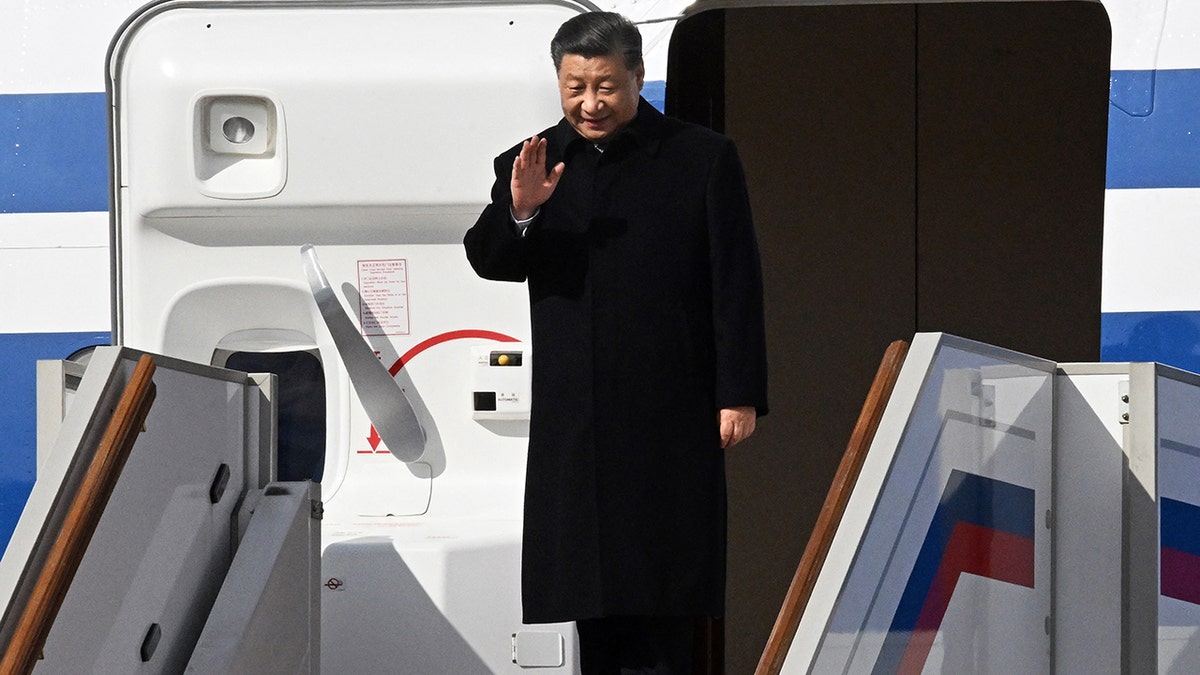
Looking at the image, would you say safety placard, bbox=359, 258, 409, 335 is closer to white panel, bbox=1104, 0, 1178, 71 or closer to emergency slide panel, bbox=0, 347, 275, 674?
emergency slide panel, bbox=0, 347, 275, 674

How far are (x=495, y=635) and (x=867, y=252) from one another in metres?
1.33

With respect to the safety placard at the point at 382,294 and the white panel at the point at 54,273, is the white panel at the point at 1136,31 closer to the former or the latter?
the safety placard at the point at 382,294

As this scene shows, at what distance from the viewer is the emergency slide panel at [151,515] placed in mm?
1925

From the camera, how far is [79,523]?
1.88 metres

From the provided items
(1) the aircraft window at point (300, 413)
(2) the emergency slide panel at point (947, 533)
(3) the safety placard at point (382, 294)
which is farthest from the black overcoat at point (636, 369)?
(1) the aircraft window at point (300, 413)

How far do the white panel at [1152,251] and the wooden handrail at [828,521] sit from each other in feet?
5.39

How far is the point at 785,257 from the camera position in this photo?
368 centimetres

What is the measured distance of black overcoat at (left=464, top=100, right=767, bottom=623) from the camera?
7.54ft

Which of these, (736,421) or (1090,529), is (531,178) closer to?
(736,421)

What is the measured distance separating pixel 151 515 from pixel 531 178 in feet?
2.39

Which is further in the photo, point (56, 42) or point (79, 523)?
point (56, 42)

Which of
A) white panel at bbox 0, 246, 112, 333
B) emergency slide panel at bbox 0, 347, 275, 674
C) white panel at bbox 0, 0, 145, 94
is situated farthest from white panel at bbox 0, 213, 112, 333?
emergency slide panel at bbox 0, 347, 275, 674

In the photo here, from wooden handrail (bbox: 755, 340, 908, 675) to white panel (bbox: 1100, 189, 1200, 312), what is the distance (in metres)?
1.64

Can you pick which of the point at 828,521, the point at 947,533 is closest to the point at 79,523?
the point at 828,521
